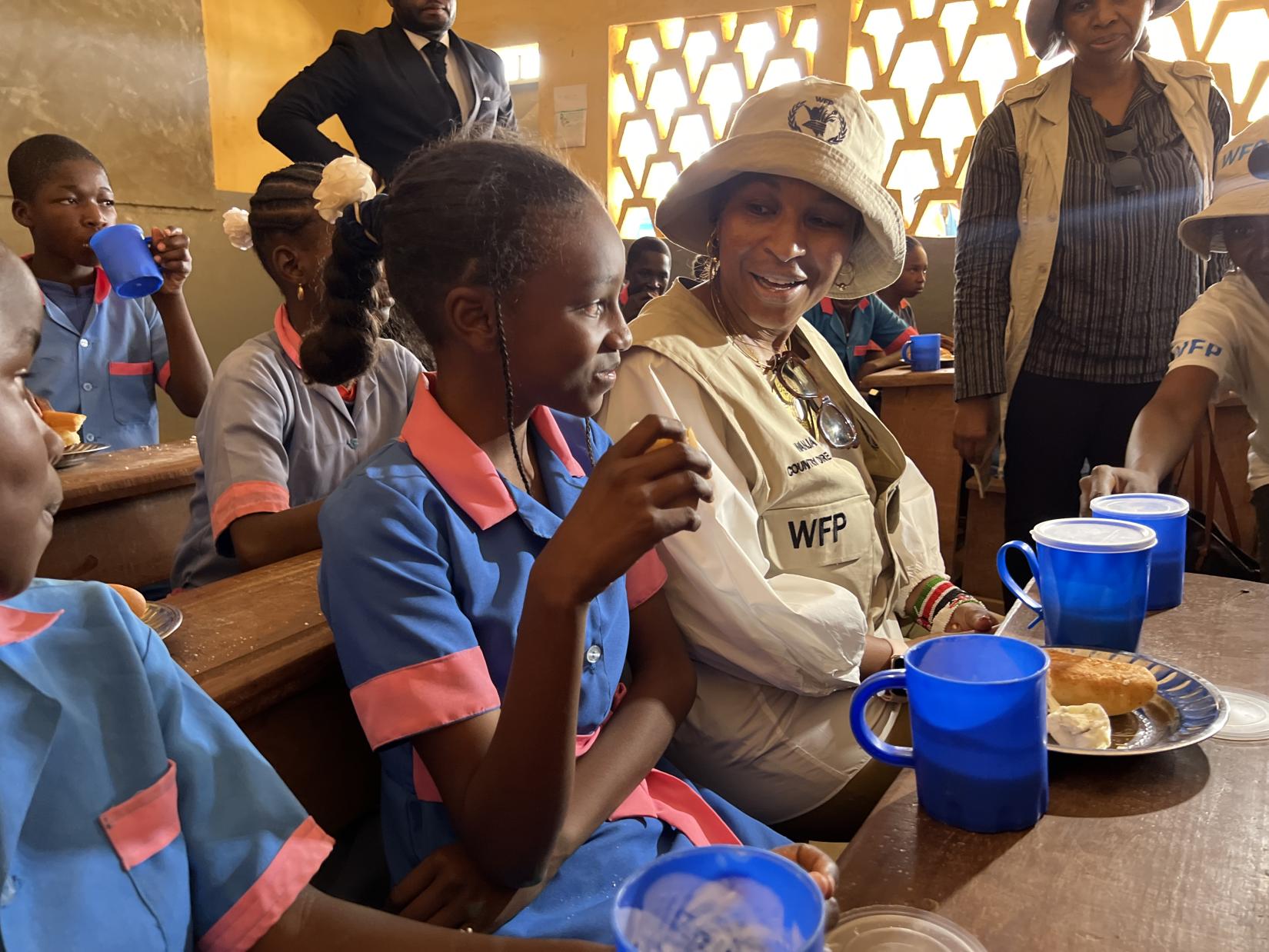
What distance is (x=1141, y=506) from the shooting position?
3.77ft

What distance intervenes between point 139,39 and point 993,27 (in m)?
4.47

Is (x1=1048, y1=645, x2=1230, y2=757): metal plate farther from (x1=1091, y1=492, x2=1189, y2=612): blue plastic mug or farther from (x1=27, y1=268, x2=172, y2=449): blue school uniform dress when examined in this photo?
(x1=27, y1=268, x2=172, y2=449): blue school uniform dress

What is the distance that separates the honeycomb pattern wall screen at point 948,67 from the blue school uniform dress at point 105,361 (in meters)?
3.91

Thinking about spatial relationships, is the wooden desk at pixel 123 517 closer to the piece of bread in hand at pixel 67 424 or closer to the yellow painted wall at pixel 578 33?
the piece of bread in hand at pixel 67 424

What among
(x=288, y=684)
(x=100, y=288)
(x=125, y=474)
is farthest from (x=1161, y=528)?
(x=100, y=288)

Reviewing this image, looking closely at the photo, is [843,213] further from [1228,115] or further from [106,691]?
[1228,115]

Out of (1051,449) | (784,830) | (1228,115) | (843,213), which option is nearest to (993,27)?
(1228,115)

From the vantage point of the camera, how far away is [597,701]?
98cm

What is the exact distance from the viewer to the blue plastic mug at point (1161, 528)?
3.64ft

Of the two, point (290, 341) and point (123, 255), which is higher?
point (123, 255)

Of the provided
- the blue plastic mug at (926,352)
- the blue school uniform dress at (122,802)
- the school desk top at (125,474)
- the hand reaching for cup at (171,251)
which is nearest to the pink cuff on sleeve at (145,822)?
the blue school uniform dress at (122,802)

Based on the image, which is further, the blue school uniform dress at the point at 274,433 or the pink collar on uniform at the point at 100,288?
the pink collar on uniform at the point at 100,288

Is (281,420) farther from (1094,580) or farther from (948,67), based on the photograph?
(948,67)

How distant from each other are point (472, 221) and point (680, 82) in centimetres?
553
